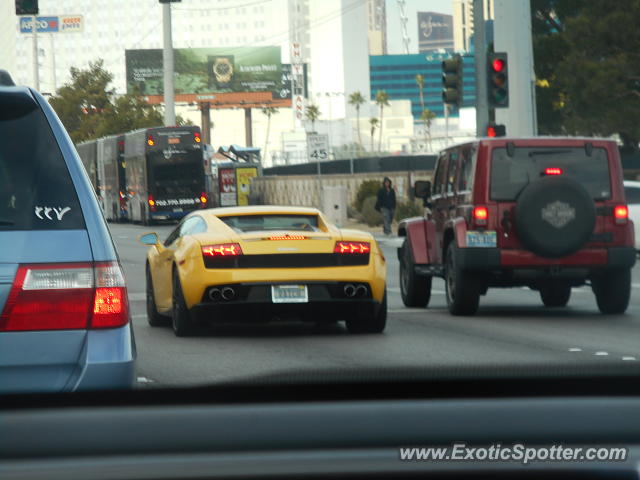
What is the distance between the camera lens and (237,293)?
41.8 ft

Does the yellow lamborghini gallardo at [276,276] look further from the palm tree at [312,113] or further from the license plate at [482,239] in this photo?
the palm tree at [312,113]

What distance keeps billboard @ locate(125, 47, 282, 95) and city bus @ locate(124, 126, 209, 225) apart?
80701 millimetres

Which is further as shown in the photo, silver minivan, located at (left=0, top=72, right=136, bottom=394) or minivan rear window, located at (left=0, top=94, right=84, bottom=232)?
minivan rear window, located at (left=0, top=94, right=84, bottom=232)

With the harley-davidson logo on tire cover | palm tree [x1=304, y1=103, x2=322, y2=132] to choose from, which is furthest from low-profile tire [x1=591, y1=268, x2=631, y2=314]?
palm tree [x1=304, y1=103, x2=322, y2=132]

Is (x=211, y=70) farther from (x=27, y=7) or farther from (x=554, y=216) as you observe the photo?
(x=554, y=216)

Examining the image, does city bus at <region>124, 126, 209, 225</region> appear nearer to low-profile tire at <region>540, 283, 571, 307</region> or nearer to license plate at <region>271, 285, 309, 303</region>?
low-profile tire at <region>540, 283, 571, 307</region>

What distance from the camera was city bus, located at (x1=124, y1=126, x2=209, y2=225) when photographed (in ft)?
142

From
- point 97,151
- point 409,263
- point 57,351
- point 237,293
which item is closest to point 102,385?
point 57,351

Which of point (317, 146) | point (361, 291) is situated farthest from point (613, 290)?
point (317, 146)

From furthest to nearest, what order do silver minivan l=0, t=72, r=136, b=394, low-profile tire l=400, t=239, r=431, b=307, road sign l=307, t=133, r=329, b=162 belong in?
road sign l=307, t=133, r=329, b=162, low-profile tire l=400, t=239, r=431, b=307, silver minivan l=0, t=72, r=136, b=394

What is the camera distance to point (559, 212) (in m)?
14.2

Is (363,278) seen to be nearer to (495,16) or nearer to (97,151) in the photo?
(495,16)

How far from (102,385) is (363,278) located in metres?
9.10

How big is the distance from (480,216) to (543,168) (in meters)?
0.85
